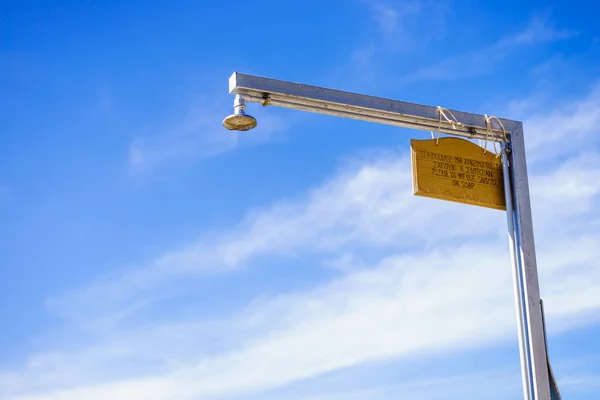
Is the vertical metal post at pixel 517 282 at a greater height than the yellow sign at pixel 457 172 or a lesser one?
A: lesser

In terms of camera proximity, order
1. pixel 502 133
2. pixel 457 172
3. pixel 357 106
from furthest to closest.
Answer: pixel 502 133, pixel 457 172, pixel 357 106

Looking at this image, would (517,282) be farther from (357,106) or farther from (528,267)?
(357,106)

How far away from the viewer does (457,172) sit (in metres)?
5.46

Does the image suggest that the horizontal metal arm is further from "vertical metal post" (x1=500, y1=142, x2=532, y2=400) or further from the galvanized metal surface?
"vertical metal post" (x1=500, y1=142, x2=532, y2=400)

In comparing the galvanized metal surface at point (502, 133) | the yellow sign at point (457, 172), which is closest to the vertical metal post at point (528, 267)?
the galvanized metal surface at point (502, 133)

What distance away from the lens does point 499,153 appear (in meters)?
5.73

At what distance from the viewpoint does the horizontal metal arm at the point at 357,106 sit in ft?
16.7

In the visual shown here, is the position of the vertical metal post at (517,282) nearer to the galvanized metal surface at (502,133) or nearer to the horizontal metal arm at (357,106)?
the galvanized metal surface at (502,133)

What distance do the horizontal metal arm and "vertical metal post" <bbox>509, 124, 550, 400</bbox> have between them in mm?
172

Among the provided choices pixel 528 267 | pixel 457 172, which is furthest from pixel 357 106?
pixel 528 267

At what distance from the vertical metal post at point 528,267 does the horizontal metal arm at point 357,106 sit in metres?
0.17

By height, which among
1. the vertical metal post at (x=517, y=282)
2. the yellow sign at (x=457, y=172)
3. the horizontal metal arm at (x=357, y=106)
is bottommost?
the vertical metal post at (x=517, y=282)

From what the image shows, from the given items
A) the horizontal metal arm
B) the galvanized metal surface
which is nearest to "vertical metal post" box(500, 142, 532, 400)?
the galvanized metal surface

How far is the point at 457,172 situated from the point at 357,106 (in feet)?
2.37
